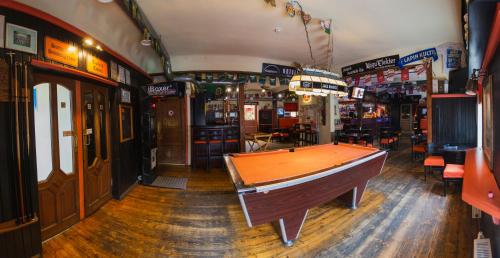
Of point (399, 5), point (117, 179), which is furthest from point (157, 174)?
point (399, 5)

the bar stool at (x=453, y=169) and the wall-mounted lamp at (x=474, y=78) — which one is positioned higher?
the wall-mounted lamp at (x=474, y=78)

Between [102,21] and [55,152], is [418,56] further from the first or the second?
[55,152]

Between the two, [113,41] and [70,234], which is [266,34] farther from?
[70,234]

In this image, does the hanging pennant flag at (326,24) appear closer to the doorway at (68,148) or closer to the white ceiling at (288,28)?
the white ceiling at (288,28)

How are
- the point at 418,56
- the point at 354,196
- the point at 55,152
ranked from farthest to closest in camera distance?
1. the point at 418,56
2. the point at 354,196
3. the point at 55,152

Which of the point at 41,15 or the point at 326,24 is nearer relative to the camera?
the point at 41,15

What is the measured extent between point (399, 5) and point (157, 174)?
249 inches

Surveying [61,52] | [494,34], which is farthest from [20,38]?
[494,34]

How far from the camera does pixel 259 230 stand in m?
2.72

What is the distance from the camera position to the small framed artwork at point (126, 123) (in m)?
4.08

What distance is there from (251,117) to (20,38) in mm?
12574

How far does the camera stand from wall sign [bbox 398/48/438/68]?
4949mm

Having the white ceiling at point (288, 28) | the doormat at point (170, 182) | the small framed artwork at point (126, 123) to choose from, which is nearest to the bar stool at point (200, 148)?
the doormat at point (170, 182)

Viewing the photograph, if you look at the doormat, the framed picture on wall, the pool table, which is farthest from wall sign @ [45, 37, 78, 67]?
the framed picture on wall
